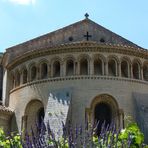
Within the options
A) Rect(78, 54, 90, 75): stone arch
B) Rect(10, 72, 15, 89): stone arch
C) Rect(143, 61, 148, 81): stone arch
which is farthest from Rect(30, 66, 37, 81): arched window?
Rect(143, 61, 148, 81): stone arch

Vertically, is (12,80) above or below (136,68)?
below

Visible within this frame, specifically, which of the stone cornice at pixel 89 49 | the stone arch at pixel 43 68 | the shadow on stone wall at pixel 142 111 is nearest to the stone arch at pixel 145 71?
the stone cornice at pixel 89 49

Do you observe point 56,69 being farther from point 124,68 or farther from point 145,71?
point 145,71

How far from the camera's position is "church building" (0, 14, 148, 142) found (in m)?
17.3

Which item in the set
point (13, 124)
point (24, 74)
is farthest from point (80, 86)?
point (13, 124)

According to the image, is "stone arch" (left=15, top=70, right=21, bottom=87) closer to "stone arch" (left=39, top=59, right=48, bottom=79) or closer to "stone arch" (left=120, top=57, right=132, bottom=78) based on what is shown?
"stone arch" (left=39, top=59, right=48, bottom=79)

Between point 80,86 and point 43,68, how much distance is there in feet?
9.26

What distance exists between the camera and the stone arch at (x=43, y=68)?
19.1 metres

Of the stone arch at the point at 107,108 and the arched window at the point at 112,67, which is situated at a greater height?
the arched window at the point at 112,67

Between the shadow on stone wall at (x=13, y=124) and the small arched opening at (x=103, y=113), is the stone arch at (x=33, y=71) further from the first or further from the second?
the small arched opening at (x=103, y=113)

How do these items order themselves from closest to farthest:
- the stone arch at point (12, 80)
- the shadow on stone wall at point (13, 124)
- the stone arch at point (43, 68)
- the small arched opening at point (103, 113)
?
1. the small arched opening at point (103, 113)
2. the stone arch at point (43, 68)
3. the shadow on stone wall at point (13, 124)
4. the stone arch at point (12, 80)

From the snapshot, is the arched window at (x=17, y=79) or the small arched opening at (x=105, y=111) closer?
the small arched opening at (x=105, y=111)

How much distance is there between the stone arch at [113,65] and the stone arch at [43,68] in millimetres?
3694

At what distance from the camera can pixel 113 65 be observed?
18.8 m
